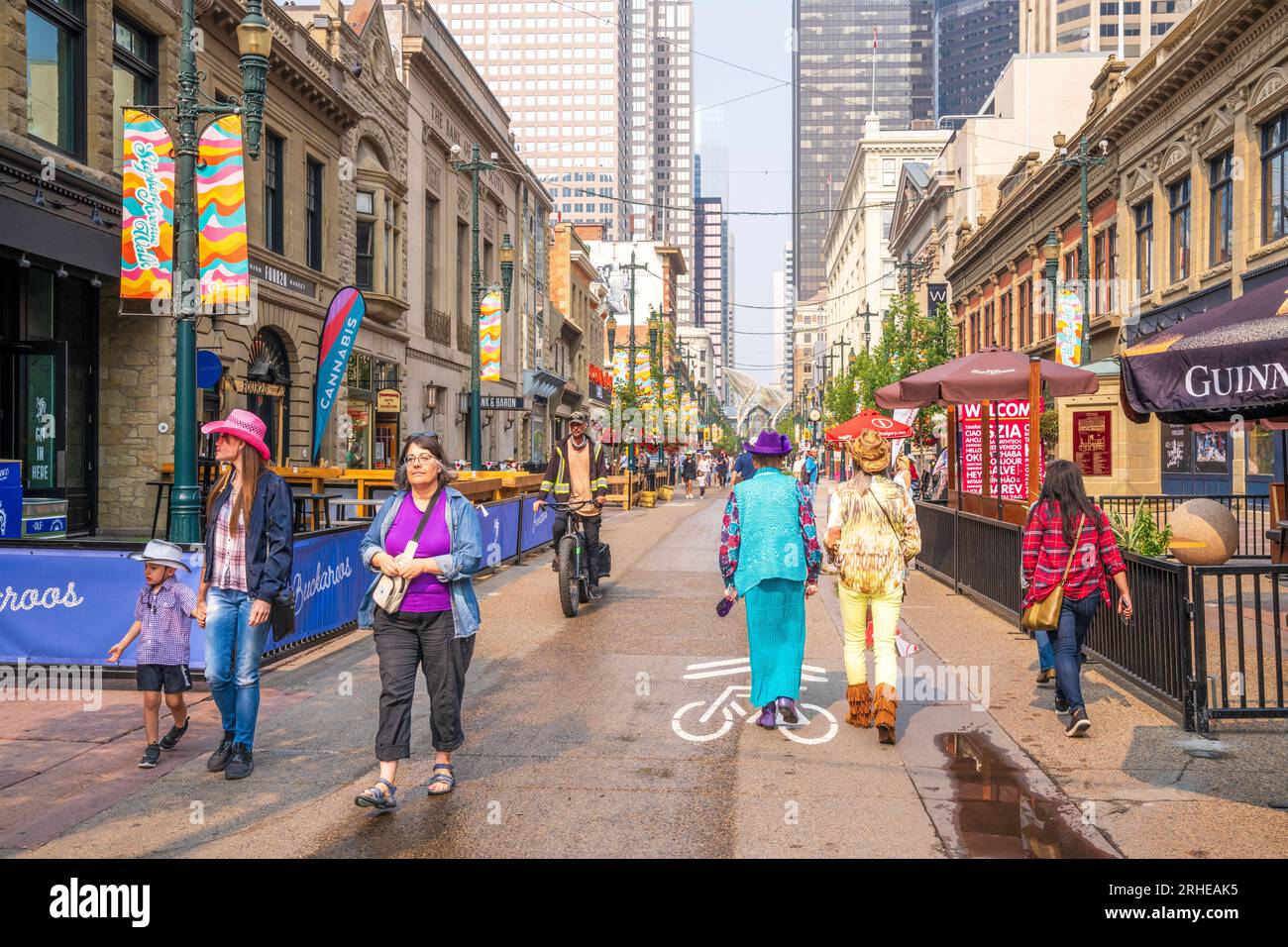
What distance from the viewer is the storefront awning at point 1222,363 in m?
6.67

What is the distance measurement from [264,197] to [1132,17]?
4505 inches

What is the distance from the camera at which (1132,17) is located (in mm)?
111875

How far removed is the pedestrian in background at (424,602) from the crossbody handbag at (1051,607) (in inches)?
145

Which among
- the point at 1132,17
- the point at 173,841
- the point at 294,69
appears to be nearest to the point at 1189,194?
the point at 294,69

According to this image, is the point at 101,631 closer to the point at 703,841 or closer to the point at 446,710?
the point at 446,710

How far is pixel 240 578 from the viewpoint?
6.01 m

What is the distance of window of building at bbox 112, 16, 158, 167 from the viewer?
→ 17641 millimetres

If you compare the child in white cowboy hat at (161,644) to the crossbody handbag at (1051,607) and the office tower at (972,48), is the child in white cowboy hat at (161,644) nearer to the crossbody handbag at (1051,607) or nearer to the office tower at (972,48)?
the crossbody handbag at (1051,607)

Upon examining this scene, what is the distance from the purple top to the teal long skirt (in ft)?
7.53

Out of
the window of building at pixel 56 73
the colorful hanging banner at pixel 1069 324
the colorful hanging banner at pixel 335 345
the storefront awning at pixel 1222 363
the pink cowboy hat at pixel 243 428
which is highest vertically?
the window of building at pixel 56 73

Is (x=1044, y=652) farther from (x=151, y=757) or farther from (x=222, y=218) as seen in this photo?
(x=222, y=218)

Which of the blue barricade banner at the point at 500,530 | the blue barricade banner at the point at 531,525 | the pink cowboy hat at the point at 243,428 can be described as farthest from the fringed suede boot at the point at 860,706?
the blue barricade banner at the point at 531,525

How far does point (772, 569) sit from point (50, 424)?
555 inches

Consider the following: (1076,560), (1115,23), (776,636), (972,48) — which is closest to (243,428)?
(776,636)
